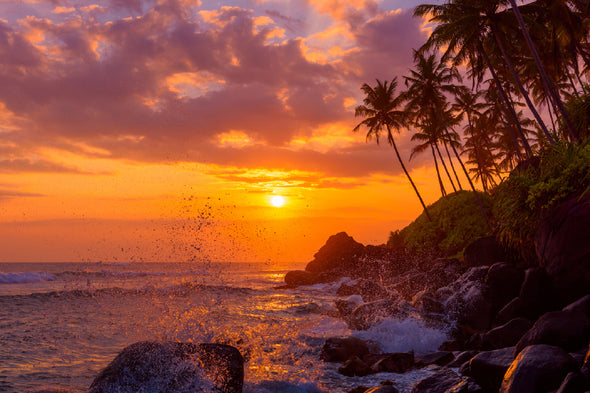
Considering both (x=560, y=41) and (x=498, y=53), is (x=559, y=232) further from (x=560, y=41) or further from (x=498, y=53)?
(x=560, y=41)

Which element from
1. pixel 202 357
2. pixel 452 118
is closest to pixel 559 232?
pixel 202 357

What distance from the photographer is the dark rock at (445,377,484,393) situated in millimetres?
5566

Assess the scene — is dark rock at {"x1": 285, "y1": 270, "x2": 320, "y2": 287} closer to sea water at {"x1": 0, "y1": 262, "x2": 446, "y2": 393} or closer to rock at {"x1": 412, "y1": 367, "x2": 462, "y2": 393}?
sea water at {"x1": 0, "y1": 262, "x2": 446, "y2": 393}

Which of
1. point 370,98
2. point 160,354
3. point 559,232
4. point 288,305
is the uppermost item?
point 370,98

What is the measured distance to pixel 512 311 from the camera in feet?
31.9

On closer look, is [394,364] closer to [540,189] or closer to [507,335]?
[507,335]

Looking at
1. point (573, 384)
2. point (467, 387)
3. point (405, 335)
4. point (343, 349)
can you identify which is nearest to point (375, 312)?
point (405, 335)

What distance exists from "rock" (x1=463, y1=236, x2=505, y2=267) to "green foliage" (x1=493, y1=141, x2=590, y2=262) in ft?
11.5

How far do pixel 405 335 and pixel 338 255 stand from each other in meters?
32.4

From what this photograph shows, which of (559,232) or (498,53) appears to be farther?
(498,53)

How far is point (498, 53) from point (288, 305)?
20.0 metres

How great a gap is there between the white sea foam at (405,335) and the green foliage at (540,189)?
11.9 ft

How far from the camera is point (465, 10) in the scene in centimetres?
1995

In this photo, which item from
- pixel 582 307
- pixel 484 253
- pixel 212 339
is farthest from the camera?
pixel 484 253
